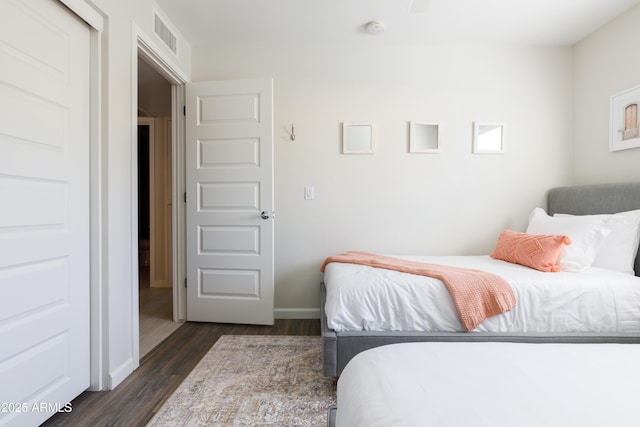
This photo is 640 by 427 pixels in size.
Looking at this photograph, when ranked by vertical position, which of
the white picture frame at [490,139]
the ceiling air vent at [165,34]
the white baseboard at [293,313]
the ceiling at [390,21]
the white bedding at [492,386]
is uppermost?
the ceiling at [390,21]

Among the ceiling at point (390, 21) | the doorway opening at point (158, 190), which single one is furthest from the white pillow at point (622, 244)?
the doorway opening at point (158, 190)

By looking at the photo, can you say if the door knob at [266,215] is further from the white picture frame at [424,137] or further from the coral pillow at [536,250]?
the coral pillow at [536,250]

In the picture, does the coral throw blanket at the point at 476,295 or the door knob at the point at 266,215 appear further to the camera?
the door knob at the point at 266,215

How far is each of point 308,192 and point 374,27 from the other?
4.84 feet

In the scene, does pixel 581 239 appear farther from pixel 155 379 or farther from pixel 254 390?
pixel 155 379

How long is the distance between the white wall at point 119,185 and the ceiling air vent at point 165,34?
0.18m

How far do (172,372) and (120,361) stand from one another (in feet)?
1.00

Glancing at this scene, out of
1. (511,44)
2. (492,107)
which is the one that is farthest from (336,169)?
(511,44)

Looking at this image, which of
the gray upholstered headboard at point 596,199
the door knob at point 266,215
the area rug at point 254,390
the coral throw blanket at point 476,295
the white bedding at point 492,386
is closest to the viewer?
the white bedding at point 492,386

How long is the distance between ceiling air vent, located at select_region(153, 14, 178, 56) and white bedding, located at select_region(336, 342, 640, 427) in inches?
102

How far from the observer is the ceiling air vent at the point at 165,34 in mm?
2162

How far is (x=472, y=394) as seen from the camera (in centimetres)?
64

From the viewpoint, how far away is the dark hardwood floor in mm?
1438

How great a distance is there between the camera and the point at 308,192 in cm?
272
